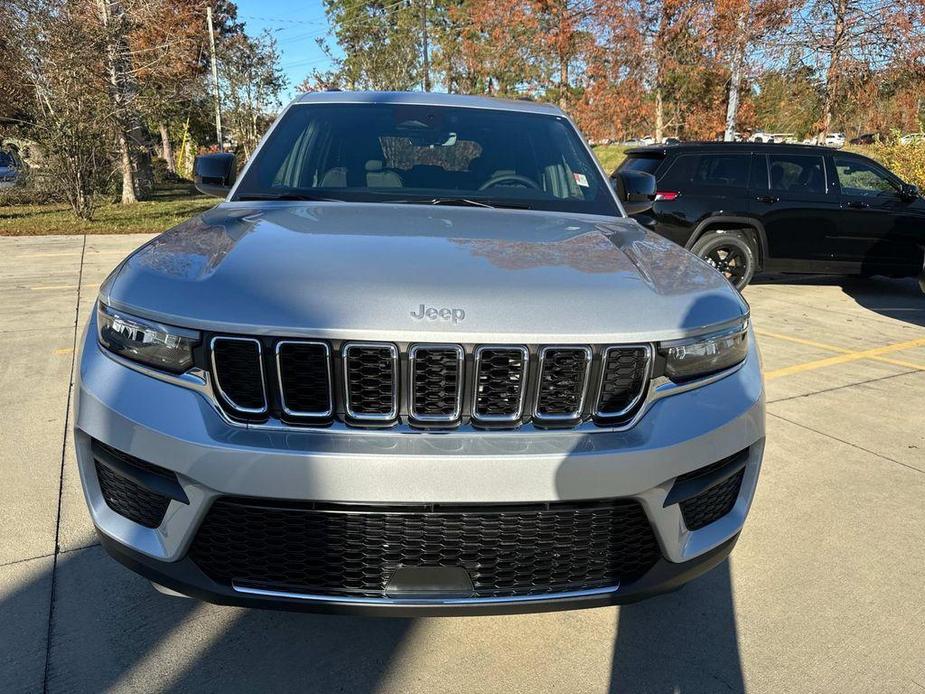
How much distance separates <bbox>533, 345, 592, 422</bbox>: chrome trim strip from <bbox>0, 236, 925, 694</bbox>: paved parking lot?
2.98 feet

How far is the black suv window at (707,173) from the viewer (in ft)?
26.9

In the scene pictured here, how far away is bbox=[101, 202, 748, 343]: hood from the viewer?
5.83ft

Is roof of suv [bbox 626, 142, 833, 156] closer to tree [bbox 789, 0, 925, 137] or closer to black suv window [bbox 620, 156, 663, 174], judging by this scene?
black suv window [bbox 620, 156, 663, 174]

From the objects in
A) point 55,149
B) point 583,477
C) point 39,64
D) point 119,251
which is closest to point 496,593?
point 583,477

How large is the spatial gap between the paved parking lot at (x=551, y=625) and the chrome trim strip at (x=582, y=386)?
91cm

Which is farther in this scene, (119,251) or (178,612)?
(119,251)

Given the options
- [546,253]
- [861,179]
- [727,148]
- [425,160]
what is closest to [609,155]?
[861,179]

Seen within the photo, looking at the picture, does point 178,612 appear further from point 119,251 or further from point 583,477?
point 119,251

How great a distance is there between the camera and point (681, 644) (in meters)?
2.37

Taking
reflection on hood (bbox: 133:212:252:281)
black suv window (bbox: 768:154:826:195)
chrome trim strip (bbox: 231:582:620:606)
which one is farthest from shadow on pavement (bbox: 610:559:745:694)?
black suv window (bbox: 768:154:826:195)

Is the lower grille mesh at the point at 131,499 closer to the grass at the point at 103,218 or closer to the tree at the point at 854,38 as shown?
the grass at the point at 103,218

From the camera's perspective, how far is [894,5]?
15.0 metres

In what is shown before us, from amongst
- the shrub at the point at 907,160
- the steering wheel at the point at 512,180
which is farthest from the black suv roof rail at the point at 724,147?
the shrub at the point at 907,160

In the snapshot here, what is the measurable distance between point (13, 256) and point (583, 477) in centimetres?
1079
